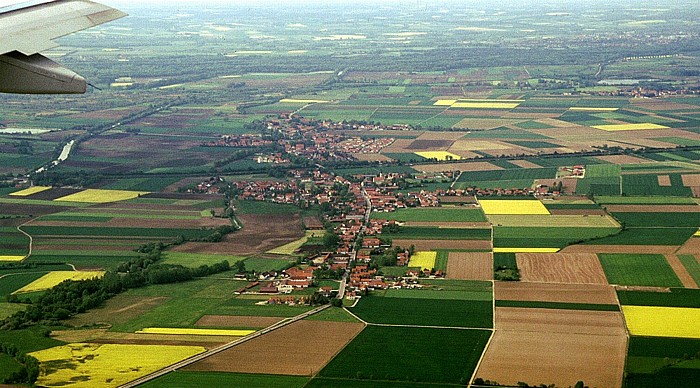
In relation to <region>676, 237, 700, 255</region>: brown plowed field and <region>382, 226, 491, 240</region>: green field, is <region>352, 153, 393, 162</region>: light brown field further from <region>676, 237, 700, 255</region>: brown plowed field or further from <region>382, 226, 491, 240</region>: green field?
<region>676, 237, 700, 255</region>: brown plowed field

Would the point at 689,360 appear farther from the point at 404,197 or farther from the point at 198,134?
the point at 198,134

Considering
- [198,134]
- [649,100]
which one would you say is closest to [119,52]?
[198,134]

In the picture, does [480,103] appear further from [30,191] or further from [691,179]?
[30,191]

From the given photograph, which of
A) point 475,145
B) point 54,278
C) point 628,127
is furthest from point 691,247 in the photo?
point 628,127

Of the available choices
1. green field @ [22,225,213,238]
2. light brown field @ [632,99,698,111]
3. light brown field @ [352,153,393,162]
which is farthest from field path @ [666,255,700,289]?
light brown field @ [632,99,698,111]

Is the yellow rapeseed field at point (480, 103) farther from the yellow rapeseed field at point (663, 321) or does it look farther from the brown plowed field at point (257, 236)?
the yellow rapeseed field at point (663, 321)

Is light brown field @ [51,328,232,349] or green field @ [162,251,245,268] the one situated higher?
light brown field @ [51,328,232,349]
